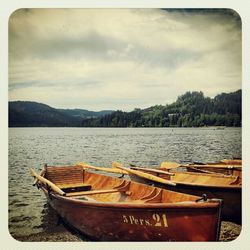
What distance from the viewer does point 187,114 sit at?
3609mm

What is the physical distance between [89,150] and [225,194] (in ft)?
4.65

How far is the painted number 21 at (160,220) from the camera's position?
280 centimetres

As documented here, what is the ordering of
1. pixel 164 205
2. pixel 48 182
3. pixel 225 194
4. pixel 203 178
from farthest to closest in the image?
1. pixel 203 178
2. pixel 225 194
3. pixel 48 182
4. pixel 164 205

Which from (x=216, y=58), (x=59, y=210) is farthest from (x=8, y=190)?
(x=216, y=58)

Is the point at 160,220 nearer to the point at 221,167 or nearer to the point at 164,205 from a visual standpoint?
the point at 164,205

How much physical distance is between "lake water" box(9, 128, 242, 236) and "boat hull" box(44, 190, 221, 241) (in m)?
0.50

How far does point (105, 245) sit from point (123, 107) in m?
1.29

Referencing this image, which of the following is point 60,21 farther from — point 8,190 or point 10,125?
point 8,190

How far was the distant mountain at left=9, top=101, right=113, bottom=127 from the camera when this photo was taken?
3217 mm

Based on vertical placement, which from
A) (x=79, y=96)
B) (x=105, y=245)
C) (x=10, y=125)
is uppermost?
(x=79, y=96)

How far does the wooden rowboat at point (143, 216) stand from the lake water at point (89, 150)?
0.86 ft

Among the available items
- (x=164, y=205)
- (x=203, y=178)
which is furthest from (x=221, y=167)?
(x=164, y=205)

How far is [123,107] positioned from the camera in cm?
360

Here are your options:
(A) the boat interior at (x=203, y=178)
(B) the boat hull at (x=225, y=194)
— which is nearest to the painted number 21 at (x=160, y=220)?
(B) the boat hull at (x=225, y=194)
